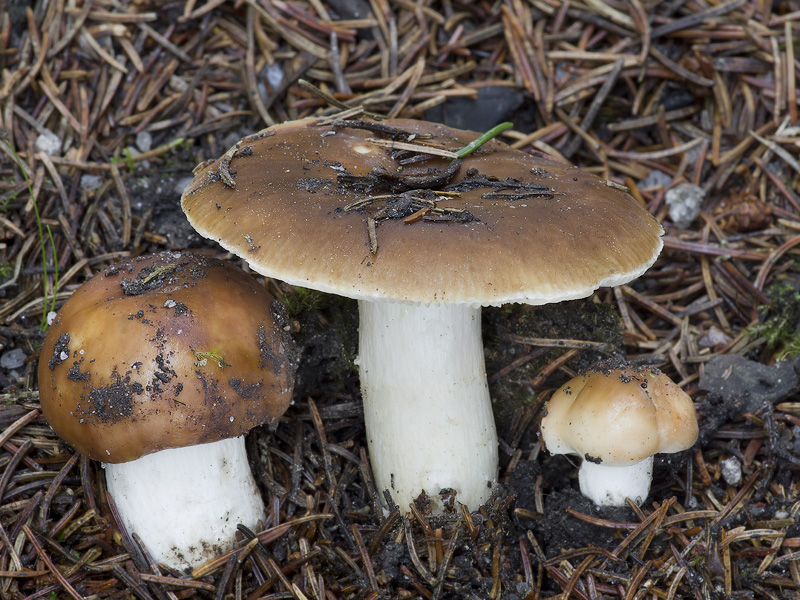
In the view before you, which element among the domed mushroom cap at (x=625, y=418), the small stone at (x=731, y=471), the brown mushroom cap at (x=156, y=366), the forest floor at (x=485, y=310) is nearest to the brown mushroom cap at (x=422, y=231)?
the brown mushroom cap at (x=156, y=366)

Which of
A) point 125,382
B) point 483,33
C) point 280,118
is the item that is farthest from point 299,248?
point 483,33

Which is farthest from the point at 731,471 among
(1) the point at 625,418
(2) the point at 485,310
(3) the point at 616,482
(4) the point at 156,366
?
(4) the point at 156,366

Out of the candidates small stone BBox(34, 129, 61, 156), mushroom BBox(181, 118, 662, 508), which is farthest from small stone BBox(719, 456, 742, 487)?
small stone BBox(34, 129, 61, 156)

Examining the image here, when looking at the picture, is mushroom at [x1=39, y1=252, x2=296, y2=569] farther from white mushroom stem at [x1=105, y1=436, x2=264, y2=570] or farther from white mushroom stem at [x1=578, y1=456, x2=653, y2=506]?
white mushroom stem at [x1=578, y1=456, x2=653, y2=506]

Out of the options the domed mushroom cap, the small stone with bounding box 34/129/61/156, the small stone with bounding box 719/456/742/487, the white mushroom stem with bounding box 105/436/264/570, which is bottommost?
the small stone with bounding box 719/456/742/487

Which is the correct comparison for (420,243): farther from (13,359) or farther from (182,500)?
(13,359)

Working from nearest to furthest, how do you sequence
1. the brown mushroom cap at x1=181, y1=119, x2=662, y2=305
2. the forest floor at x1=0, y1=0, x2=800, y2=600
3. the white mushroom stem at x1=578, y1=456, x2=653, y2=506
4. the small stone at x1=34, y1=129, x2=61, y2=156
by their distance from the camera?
the brown mushroom cap at x1=181, y1=119, x2=662, y2=305, the forest floor at x1=0, y1=0, x2=800, y2=600, the white mushroom stem at x1=578, y1=456, x2=653, y2=506, the small stone at x1=34, y1=129, x2=61, y2=156

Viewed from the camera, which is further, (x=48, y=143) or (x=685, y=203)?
(x=685, y=203)
